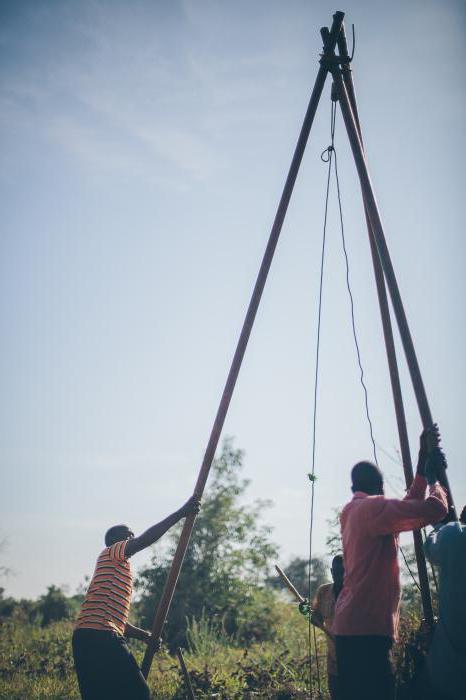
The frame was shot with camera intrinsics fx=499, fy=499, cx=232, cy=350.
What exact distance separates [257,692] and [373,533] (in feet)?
14.3

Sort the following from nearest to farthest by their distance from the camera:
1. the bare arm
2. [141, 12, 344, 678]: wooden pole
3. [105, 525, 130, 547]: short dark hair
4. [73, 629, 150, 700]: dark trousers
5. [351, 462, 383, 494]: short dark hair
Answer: [351, 462, 383, 494]: short dark hair, [73, 629, 150, 700]: dark trousers, the bare arm, [105, 525, 130, 547]: short dark hair, [141, 12, 344, 678]: wooden pole

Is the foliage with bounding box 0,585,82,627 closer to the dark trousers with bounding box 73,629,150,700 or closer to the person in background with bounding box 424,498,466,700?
the dark trousers with bounding box 73,629,150,700

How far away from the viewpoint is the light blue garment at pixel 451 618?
2.70 m

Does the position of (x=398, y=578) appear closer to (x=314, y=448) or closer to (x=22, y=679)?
(x=314, y=448)

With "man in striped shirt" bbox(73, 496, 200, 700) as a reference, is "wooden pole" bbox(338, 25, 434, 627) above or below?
above

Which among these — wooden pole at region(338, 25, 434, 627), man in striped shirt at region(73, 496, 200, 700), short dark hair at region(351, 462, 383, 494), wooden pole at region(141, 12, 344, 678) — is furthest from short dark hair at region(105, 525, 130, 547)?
wooden pole at region(338, 25, 434, 627)

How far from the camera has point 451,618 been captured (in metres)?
2.79

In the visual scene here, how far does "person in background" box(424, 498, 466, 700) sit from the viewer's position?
2.71 m

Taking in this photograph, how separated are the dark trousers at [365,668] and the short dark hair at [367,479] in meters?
0.88

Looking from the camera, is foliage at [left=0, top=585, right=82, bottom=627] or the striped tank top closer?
the striped tank top

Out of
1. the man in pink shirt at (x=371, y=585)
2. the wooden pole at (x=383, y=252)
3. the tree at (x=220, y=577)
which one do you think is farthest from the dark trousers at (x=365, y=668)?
the tree at (x=220, y=577)

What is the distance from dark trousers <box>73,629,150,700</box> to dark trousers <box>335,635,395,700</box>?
67.6 inches

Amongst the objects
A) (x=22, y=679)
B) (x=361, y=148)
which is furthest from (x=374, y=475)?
(x=22, y=679)

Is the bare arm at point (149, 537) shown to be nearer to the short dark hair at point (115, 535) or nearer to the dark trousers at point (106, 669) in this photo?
the short dark hair at point (115, 535)
